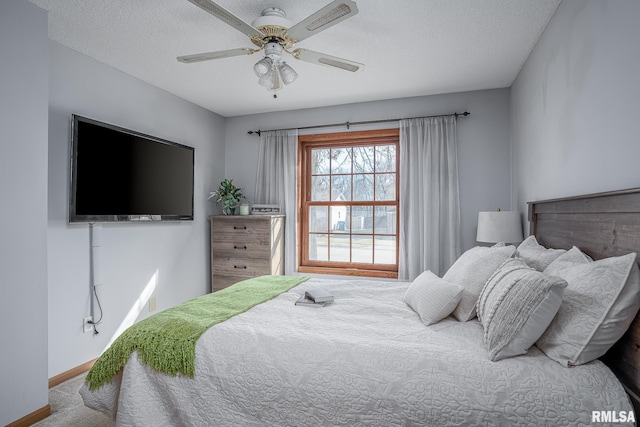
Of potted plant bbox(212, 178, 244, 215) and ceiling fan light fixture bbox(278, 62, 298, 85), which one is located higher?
ceiling fan light fixture bbox(278, 62, 298, 85)

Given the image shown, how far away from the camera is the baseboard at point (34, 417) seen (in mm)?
1950

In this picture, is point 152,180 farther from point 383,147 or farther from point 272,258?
point 383,147

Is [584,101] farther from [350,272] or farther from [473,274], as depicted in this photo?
[350,272]

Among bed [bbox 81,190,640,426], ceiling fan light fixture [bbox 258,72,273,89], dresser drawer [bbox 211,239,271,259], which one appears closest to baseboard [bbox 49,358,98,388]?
bed [bbox 81,190,640,426]

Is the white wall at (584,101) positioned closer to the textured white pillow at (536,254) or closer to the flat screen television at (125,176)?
the textured white pillow at (536,254)

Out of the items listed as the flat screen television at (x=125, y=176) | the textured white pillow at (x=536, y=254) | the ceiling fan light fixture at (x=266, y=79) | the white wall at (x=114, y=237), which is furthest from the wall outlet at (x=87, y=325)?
the textured white pillow at (x=536, y=254)

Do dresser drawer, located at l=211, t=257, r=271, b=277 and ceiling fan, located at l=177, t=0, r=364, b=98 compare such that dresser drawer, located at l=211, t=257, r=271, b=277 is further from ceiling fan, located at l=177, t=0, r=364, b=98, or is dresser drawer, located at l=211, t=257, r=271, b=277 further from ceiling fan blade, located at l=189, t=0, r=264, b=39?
ceiling fan blade, located at l=189, t=0, r=264, b=39

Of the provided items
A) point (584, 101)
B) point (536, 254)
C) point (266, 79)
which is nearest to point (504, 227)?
point (536, 254)

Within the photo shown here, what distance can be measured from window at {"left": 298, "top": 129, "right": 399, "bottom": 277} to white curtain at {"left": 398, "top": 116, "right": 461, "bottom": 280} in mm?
218

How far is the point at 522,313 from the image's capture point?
1315 mm

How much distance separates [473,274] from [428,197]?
69.9 inches

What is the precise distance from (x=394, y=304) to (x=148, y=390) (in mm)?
1443

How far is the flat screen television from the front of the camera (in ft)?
8.52

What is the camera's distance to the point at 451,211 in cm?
349
